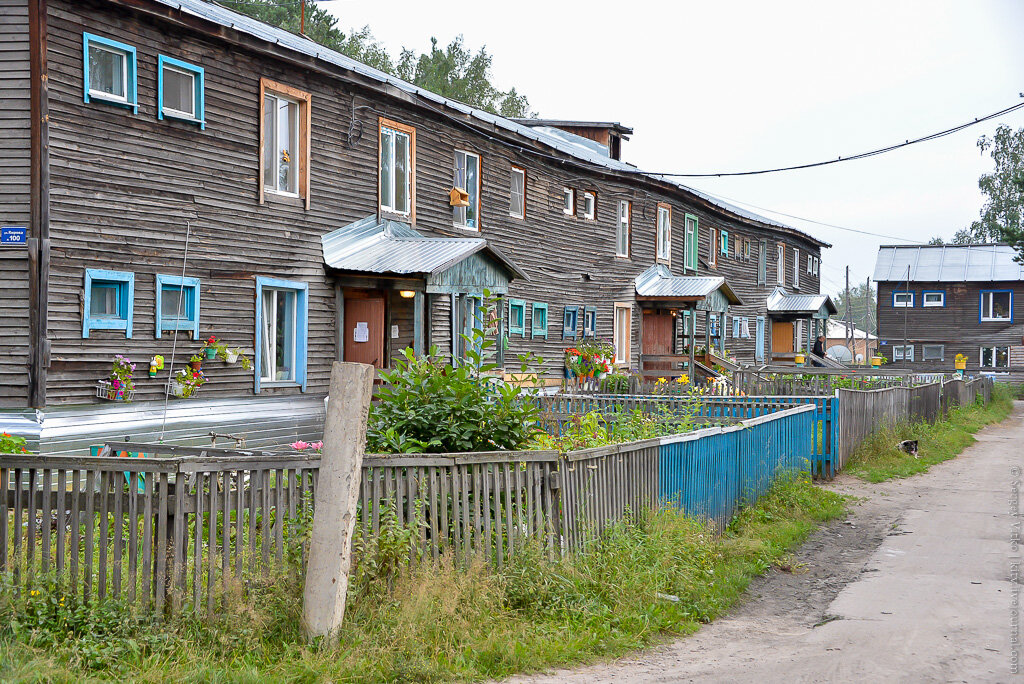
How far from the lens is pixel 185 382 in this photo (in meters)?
13.7

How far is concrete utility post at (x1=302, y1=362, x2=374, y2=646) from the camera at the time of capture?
19.5 ft

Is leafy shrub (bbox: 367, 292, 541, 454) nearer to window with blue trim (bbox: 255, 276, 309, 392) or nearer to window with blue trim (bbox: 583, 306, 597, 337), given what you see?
window with blue trim (bbox: 255, 276, 309, 392)

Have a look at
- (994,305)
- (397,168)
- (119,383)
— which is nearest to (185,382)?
(119,383)

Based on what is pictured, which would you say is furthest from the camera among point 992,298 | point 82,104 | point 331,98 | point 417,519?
point 992,298

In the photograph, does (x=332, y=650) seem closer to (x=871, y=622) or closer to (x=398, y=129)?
(x=871, y=622)

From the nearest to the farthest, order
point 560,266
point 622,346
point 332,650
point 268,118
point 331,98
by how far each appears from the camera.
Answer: point 332,650, point 268,118, point 331,98, point 560,266, point 622,346

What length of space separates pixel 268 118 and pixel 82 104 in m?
3.68

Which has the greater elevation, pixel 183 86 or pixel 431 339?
pixel 183 86

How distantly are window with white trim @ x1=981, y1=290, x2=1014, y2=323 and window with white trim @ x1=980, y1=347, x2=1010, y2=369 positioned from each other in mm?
1887

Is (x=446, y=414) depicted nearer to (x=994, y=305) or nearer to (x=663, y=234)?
(x=663, y=234)

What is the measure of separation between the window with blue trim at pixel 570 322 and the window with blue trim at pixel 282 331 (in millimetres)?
11179

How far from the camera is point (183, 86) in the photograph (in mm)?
13977

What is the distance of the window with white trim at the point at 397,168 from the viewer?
18406mm

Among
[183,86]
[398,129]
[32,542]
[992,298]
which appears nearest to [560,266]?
[398,129]
